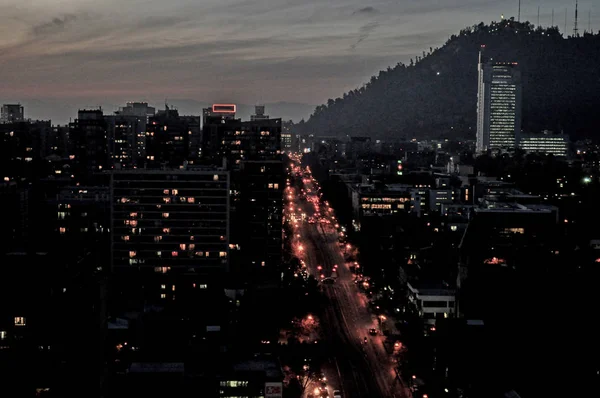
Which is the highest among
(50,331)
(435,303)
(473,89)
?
(473,89)

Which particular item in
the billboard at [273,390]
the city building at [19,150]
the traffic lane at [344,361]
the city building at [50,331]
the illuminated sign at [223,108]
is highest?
the illuminated sign at [223,108]

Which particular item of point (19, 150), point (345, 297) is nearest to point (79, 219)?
point (345, 297)

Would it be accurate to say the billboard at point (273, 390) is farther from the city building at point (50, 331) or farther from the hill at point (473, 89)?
the hill at point (473, 89)

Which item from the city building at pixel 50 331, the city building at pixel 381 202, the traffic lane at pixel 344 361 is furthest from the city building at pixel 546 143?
the city building at pixel 50 331

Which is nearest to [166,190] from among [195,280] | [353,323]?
[195,280]

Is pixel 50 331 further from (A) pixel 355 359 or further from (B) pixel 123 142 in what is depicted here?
(B) pixel 123 142

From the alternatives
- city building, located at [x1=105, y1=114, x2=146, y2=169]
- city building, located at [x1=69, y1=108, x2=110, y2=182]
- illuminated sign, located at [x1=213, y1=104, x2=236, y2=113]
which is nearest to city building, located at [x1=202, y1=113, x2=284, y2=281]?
city building, located at [x1=69, y1=108, x2=110, y2=182]

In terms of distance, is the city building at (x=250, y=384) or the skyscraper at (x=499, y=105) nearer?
the city building at (x=250, y=384)
